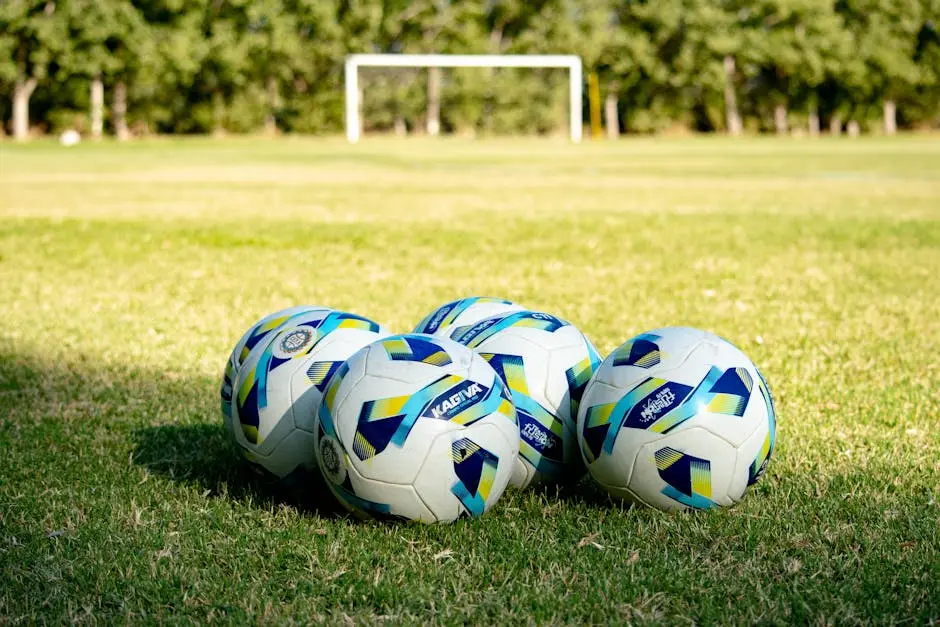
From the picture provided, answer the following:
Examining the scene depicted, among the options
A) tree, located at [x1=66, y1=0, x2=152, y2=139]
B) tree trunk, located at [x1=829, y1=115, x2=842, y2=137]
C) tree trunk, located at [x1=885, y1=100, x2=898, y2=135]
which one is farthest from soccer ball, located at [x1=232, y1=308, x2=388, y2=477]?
tree trunk, located at [x1=885, y1=100, x2=898, y2=135]

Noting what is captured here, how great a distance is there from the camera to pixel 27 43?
2180 inches

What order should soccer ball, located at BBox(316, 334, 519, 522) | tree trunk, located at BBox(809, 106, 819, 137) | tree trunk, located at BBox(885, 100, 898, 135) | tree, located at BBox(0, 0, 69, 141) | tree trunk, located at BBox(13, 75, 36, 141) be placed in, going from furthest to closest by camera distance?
tree trunk, located at BBox(885, 100, 898, 135) → tree trunk, located at BBox(809, 106, 819, 137) → tree trunk, located at BBox(13, 75, 36, 141) → tree, located at BBox(0, 0, 69, 141) → soccer ball, located at BBox(316, 334, 519, 522)

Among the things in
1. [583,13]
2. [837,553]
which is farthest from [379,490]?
[583,13]

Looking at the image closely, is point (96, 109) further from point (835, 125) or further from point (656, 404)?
point (656, 404)

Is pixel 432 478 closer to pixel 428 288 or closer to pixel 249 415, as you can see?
pixel 249 415

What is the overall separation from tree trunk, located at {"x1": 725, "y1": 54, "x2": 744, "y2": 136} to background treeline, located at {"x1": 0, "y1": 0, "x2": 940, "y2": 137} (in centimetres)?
16

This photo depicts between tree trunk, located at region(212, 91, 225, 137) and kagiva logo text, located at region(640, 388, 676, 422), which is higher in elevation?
tree trunk, located at region(212, 91, 225, 137)

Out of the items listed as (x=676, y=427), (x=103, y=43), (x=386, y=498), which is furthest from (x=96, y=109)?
(x=676, y=427)

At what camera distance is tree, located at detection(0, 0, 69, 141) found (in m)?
53.7

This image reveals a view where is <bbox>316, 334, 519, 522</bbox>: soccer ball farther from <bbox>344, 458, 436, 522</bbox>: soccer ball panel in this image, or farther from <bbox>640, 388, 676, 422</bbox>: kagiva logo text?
<bbox>640, 388, 676, 422</bbox>: kagiva logo text

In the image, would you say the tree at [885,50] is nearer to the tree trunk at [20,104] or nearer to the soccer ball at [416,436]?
the tree trunk at [20,104]

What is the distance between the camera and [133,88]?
6141cm

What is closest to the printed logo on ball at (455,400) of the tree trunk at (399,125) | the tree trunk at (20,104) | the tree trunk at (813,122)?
the tree trunk at (20,104)

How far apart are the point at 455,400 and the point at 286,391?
0.73 meters
